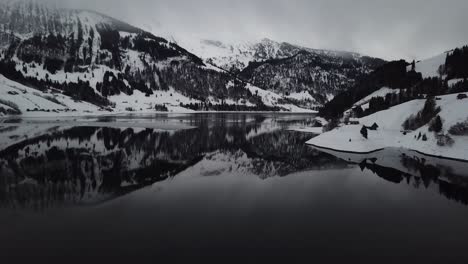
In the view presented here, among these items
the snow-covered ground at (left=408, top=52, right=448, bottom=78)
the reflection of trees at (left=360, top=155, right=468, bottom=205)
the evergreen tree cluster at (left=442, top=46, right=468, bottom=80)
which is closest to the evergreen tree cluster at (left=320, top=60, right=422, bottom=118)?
the snow-covered ground at (left=408, top=52, right=448, bottom=78)

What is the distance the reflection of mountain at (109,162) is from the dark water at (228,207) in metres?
0.19

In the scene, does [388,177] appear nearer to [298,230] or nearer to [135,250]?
[298,230]

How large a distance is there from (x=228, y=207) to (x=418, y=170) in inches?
1183

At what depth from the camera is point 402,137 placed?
6519 centimetres

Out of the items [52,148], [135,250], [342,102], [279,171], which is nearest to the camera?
[135,250]

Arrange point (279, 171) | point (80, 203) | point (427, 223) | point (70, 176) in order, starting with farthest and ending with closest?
point (279, 171), point (70, 176), point (80, 203), point (427, 223)

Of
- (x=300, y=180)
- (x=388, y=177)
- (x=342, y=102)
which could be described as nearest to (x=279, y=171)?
(x=300, y=180)

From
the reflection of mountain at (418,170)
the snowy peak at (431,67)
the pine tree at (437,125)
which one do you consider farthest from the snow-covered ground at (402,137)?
the snowy peak at (431,67)

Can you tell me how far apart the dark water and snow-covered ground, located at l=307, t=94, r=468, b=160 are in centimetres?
627

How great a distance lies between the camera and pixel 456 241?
19.2m

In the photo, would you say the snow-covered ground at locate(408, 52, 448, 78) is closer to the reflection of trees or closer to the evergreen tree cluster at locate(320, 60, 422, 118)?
the evergreen tree cluster at locate(320, 60, 422, 118)

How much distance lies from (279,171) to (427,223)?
2097cm

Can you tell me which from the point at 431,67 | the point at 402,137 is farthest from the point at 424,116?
the point at 431,67

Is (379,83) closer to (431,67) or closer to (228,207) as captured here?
(431,67)
